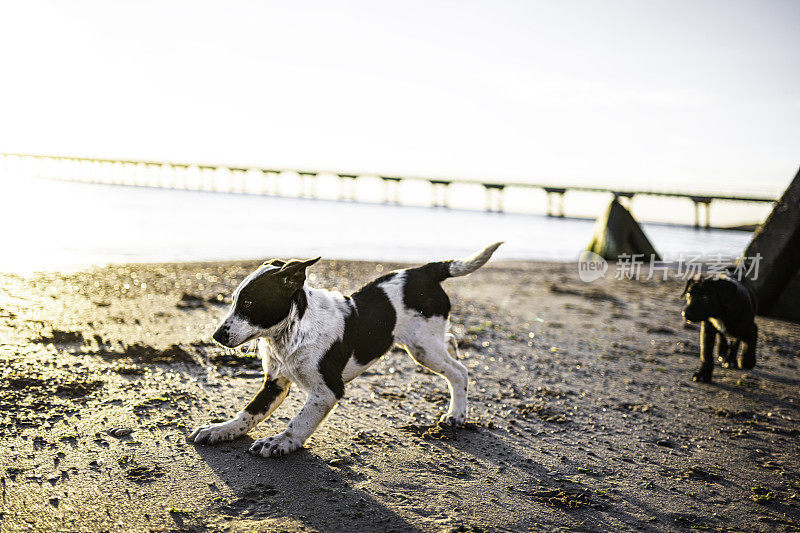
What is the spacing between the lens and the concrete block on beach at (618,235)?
19.4 meters

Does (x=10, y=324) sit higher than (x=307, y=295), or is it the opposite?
(x=307, y=295)

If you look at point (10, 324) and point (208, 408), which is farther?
point (10, 324)

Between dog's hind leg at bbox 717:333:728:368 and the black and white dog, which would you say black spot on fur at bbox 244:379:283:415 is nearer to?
the black and white dog

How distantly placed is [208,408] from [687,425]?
388cm

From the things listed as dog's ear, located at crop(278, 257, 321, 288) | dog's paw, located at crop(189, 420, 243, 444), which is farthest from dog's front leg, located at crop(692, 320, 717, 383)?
dog's paw, located at crop(189, 420, 243, 444)

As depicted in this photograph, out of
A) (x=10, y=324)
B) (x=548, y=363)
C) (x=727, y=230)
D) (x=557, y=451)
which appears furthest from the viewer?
(x=727, y=230)

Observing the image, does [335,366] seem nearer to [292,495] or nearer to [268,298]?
[268,298]

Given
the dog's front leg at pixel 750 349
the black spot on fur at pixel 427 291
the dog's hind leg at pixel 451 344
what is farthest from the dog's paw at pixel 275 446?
the dog's front leg at pixel 750 349

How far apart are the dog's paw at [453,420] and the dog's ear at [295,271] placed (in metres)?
1.64

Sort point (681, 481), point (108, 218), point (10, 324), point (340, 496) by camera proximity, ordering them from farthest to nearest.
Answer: point (108, 218)
point (10, 324)
point (681, 481)
point (340, 496)

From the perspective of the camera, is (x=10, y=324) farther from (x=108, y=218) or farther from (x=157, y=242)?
(x=108, y=218)

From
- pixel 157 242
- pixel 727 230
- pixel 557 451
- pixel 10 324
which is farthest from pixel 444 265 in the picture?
pixel 727 230

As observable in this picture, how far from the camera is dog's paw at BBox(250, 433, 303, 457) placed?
11.9 feet

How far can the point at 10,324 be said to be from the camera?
6117 mm
